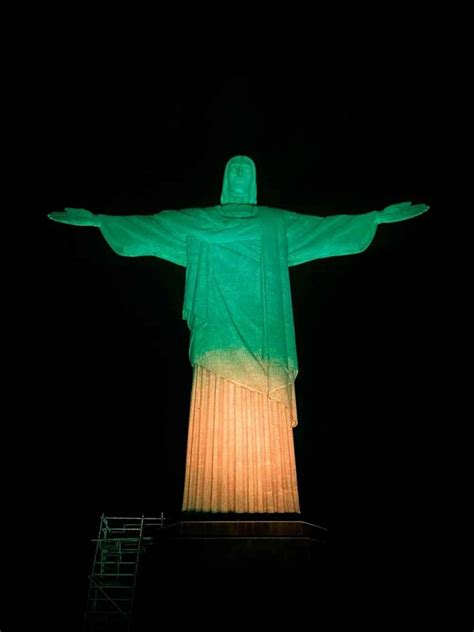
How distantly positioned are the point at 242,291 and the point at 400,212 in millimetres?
2159

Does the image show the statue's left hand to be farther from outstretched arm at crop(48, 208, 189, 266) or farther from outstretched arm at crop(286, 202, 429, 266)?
outstretched arm at crop(48, 208, 189, 266)

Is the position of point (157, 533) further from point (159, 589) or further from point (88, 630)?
point (88, 630)

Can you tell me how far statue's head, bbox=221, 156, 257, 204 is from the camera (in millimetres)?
6598

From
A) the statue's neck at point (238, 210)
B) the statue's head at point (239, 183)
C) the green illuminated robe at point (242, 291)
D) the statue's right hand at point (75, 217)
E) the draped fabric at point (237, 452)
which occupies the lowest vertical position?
the draped fabric at point (237, 452)

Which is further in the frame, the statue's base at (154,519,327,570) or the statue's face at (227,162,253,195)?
the statue's face at (227,162,253,195)

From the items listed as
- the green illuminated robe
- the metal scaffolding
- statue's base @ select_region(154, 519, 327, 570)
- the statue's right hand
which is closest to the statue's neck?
the green illuminated robe

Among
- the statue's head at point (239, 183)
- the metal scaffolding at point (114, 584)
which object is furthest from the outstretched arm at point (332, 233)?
the metal scaffolding at point (114, 584)

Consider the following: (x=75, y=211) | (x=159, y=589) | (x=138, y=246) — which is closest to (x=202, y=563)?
(x=159, y=589)

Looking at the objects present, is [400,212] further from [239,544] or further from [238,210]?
[239,544]

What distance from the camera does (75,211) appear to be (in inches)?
242

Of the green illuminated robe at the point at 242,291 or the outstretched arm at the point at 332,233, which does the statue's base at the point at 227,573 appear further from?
the outstretched arm at the point at 332,233

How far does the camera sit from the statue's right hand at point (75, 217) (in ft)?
20.0

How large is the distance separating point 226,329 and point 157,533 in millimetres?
2083

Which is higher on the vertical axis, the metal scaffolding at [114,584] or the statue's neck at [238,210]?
the statue's neck at [238,210]
